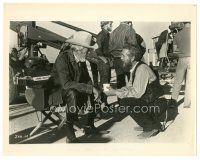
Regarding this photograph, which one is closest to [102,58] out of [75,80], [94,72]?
[94,72]

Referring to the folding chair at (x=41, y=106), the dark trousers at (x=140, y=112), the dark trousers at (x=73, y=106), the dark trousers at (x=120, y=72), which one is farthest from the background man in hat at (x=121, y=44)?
Result: the folding chair at (x=41, y=106)

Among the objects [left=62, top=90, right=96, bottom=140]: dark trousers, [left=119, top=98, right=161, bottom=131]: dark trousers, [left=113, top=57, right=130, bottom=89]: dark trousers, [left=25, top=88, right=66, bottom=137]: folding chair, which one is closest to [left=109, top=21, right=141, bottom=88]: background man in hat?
[left=113, top=57, right=130, bottom=89]: dark trousers

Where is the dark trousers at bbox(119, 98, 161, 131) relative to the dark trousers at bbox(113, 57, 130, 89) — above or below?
below

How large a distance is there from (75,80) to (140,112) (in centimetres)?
50

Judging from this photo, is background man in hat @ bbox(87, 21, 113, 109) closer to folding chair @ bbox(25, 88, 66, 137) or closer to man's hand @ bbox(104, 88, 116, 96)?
man's hand @ bbox(104, 88, 116, 96)

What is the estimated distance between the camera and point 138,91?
255cm

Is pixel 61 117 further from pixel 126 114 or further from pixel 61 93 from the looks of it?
pixel 126 114

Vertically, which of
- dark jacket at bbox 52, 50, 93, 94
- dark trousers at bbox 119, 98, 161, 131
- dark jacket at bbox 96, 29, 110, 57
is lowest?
dark trousers at bbox 119, 98, 161, 131

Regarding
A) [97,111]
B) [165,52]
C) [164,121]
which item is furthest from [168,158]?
[165,52]

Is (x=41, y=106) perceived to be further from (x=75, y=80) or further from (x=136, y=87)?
(x=136, y=87)

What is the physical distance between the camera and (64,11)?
251 cm

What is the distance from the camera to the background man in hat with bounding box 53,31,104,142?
2504 millimetres

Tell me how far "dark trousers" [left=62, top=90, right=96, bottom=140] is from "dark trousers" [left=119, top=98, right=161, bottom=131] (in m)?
0.24

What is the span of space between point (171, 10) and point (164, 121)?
0.78 metres
